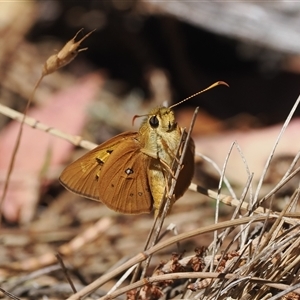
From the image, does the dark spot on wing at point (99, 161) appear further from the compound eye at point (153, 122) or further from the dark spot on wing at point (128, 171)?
the compound eye at point (153, 122)

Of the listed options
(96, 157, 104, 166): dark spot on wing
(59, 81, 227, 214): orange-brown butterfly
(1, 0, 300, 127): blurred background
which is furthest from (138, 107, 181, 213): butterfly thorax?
(1, 0, 300, 127): blurred background

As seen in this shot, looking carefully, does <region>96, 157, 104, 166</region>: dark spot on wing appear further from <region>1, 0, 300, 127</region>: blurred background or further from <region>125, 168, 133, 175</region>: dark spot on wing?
<region>1, 0, 300, 127</region>: blurred background

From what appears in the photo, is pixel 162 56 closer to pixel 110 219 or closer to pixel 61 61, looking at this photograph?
pixel 110 219

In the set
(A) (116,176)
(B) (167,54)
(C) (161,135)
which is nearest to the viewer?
(C) (161,135)

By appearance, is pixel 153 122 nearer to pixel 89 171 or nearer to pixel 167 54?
pixel 89 171

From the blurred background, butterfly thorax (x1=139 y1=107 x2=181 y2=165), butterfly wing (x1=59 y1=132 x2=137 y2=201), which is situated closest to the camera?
butterfly thorax (x1=139 y1=107 x2=181 y2=165)

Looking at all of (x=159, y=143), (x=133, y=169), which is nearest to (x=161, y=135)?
(x=159, y=143)
